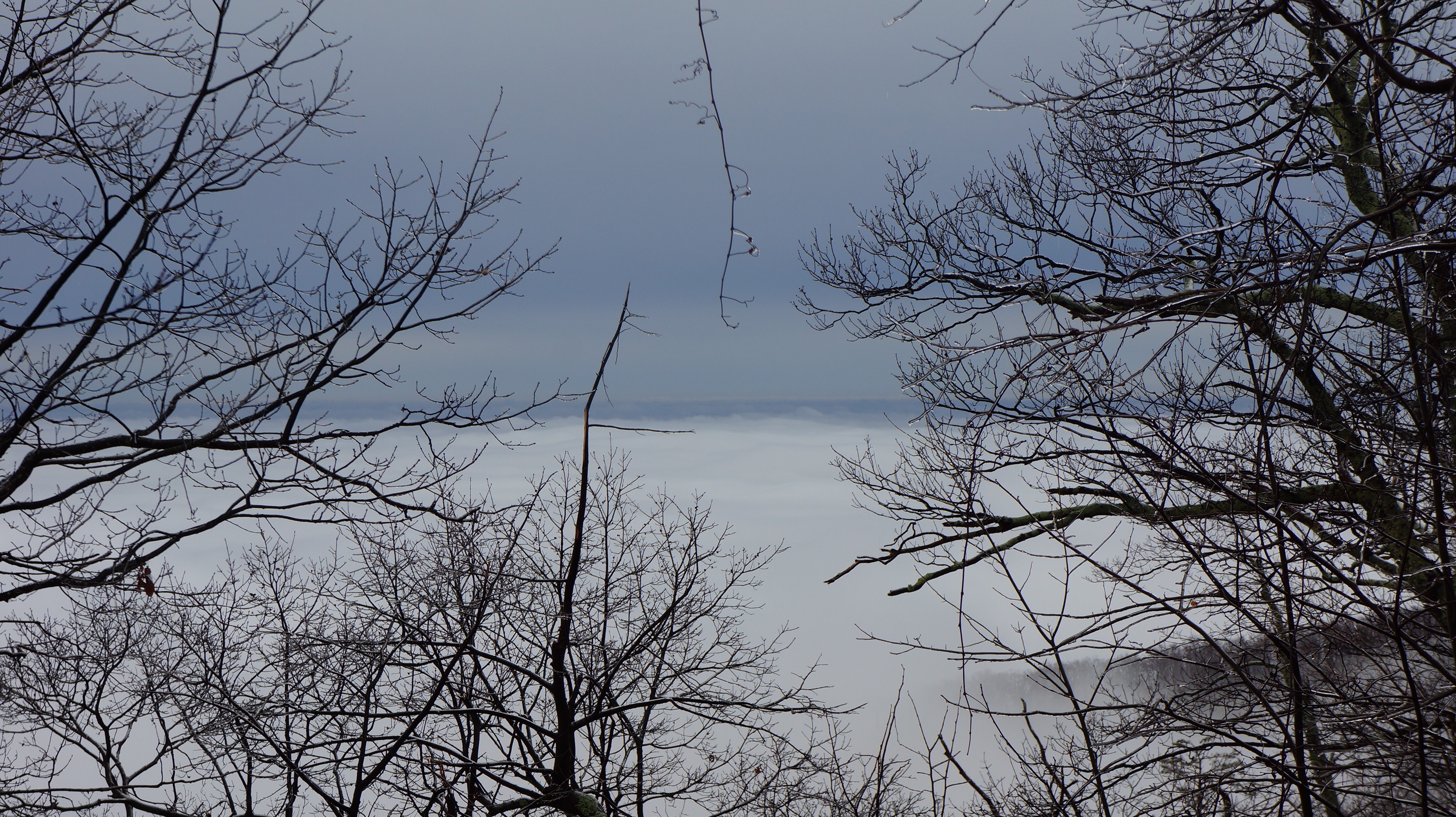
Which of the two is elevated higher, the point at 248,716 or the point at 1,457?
the point at 1,457

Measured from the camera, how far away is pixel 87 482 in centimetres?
682

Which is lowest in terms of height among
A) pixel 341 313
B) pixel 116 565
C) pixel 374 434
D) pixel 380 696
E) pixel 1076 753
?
pixel 1076 753

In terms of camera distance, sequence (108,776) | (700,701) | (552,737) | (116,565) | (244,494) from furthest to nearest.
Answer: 1. (108,776)
2. (700,701)
3. (552,737)
4. (244,494)
5. (116,565)

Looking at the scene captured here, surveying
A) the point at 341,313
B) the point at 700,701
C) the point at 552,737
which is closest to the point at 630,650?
the point at 700,701

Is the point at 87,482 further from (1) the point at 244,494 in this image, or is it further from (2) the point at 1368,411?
(2) the point at 1368,411

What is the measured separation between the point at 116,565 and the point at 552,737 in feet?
12.9

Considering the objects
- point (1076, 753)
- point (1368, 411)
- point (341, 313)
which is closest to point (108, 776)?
point (341, 313)

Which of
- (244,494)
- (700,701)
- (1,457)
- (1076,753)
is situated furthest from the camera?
(1076,753)

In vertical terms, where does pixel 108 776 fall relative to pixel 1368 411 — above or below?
below

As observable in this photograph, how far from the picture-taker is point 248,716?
6.29 meters

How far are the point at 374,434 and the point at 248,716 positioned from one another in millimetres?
2694

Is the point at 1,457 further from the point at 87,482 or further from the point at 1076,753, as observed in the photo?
the point at 1076,753

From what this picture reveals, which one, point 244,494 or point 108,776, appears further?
point 108,776

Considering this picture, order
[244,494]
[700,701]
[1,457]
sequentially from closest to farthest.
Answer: [1,457] → [244,494] → [700,701]
